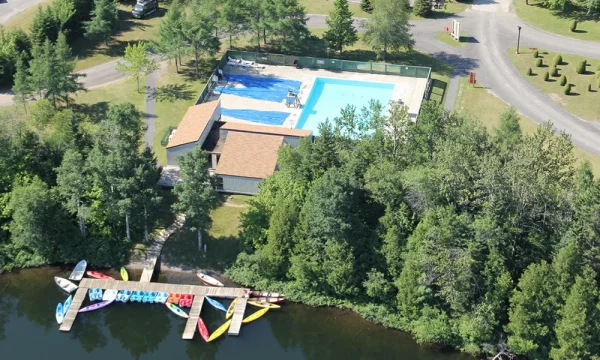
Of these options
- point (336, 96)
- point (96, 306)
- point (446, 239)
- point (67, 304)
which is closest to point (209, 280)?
point (96, 306)

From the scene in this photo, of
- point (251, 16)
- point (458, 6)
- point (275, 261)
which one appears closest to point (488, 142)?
point (275, 261)

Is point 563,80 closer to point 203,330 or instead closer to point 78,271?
point 203,330

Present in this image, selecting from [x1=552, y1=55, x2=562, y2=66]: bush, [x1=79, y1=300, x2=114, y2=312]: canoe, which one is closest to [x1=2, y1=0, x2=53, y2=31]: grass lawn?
[x1=79, y1=300, x2=114, y2=312]: canoe

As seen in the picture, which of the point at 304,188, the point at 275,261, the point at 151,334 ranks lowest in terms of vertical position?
the point at 151,334

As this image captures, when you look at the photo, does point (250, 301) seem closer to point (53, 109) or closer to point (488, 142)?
point (488, 142)

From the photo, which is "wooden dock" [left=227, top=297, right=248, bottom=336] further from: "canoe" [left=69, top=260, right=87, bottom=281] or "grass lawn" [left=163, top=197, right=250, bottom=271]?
"canoe" [left=69, top=260, right=87, bottom=281]

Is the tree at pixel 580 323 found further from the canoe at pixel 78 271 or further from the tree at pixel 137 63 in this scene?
the tree at pixel 137 63
